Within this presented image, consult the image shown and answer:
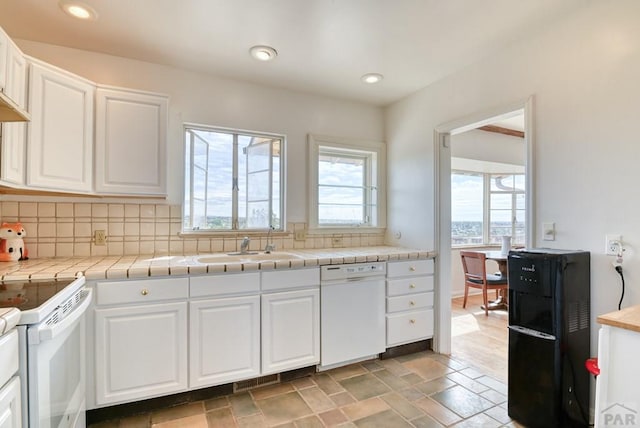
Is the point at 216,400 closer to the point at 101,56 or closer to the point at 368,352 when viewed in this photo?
the point at 368,352

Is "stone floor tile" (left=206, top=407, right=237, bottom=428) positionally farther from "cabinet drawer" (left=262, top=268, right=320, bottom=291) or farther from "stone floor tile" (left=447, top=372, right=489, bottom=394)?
"stone floor tile" (left=447, top=372, right=489, bottom=394)

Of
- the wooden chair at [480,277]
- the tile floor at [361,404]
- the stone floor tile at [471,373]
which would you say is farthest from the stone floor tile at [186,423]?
the wooden chair at [480,277]

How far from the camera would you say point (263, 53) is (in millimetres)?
2311

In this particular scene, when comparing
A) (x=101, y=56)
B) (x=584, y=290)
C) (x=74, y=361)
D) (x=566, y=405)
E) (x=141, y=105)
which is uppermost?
(x=101, y=56)

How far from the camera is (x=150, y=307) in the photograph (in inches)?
73.5

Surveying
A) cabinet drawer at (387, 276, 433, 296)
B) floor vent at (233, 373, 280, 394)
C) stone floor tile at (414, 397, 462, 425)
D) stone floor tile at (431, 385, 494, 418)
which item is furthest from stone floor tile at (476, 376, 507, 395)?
floor vent at (233, 373, 280, 394)

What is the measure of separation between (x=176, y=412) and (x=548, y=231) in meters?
2.62

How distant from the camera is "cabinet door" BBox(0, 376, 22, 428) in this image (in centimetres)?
94

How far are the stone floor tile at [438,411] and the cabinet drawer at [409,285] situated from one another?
0.82 meters

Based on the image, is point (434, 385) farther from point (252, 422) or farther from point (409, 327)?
point (252, 422)

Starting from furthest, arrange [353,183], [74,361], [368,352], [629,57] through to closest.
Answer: [353,183] < [368,352] < [629,57] < [74,361]

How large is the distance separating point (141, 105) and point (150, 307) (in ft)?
4.58

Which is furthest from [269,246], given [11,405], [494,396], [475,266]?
[475,266]

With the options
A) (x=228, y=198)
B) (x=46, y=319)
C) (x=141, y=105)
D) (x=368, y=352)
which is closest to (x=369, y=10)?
(x=141, y=105)
